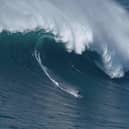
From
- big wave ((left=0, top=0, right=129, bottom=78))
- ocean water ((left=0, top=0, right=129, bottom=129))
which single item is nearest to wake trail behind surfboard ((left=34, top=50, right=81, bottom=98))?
ocean water ((left=0, top=0, right=129, bottom=129))

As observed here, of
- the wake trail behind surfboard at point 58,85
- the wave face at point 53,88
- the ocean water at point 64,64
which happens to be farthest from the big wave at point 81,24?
the wake trail behind surfboard at point 58,85

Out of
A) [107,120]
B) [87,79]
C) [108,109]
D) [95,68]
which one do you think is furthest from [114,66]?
[107,120]

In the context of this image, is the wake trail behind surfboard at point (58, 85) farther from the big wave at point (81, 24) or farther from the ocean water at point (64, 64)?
the big wave at point (81, 24)

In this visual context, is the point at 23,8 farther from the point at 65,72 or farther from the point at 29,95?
the point at 29,95

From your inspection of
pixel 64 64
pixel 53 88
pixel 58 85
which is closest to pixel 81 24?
pixel 64 64

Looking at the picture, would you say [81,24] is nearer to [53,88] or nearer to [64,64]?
[64,64]

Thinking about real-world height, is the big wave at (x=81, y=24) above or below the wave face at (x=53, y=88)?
above

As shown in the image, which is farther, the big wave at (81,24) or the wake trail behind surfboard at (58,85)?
the big wave at (81,24)
